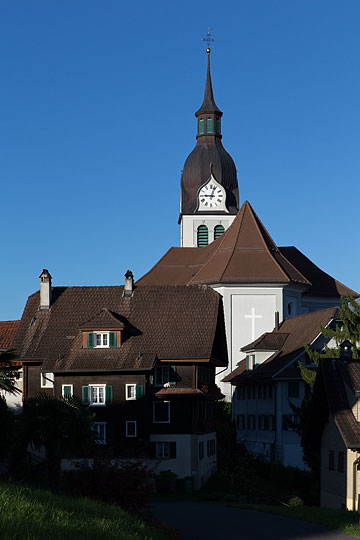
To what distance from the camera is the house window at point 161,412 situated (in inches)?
1843

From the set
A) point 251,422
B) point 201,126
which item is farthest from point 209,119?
point 251,422

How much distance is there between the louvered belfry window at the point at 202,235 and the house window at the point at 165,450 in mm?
58045

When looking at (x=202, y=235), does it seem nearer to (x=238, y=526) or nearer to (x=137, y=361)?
(x=137, y=361)

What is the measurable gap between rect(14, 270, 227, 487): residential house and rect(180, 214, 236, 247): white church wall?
2022 inches

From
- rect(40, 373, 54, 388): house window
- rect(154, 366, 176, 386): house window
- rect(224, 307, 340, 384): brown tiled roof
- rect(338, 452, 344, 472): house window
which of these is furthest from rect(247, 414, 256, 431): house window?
rect(338, 452, 344, 472): house window

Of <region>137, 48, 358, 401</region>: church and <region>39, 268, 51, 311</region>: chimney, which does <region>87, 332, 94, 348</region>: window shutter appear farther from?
<region>137, 48, 358, 401</region>: church

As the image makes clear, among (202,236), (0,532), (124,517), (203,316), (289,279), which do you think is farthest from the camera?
(202,236)

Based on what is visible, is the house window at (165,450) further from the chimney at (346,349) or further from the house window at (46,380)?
the chimney at (346,349)

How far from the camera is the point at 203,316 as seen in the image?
49656mm

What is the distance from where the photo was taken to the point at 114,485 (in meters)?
21.6

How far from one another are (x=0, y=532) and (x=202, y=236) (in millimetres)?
92170

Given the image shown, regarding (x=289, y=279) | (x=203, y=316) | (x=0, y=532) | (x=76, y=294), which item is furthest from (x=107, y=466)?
(x=289, y=279)

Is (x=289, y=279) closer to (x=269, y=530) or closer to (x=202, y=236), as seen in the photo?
(x=202, y=236)

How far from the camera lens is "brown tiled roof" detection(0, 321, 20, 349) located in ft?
185
